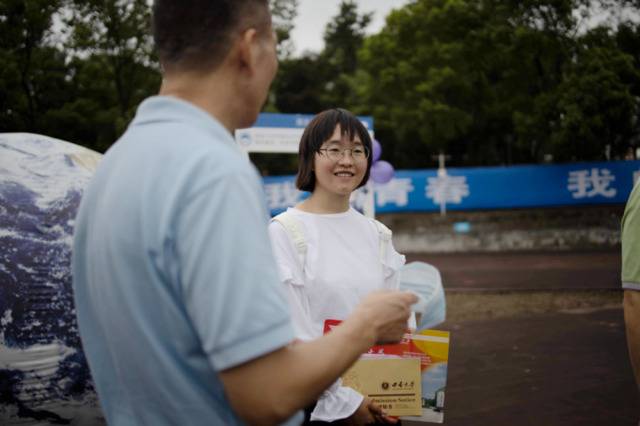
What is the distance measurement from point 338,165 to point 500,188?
13830mm

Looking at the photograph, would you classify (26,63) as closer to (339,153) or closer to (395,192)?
(339,153)

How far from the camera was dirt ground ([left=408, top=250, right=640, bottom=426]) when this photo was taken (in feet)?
15.3

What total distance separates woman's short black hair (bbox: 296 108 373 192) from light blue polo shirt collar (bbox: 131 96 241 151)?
146 centimetres

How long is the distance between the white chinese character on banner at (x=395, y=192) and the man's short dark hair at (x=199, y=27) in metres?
15.1

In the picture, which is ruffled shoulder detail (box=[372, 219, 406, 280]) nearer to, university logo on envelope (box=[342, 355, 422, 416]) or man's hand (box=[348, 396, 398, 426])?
university logo on envelope (box=[342, 355, 422, 416])

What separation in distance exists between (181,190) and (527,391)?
484 centimetres

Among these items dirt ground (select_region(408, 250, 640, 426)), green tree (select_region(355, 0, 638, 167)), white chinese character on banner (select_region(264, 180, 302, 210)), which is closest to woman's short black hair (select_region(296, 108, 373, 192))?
dirt ground (select_region(408, 250, 640, 426))

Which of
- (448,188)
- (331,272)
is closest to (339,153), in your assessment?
(331,272)

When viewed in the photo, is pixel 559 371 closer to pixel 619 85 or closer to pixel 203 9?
pixel 203 9

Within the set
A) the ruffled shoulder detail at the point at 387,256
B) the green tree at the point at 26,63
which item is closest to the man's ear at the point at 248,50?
the ruffled shoulder detail at the point at 387,256

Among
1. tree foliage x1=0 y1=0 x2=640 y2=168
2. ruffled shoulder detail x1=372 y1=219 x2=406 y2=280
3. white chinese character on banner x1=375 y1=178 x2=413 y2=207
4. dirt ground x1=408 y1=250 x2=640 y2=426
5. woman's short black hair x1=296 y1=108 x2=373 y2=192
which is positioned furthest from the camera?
white chinese character on banner x1=375 y1=178 x2=413 y2=207

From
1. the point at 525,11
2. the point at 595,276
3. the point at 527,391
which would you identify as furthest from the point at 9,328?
the point at 525,11

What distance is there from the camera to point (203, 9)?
44.3 inches

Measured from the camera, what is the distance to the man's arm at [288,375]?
3.29ft
